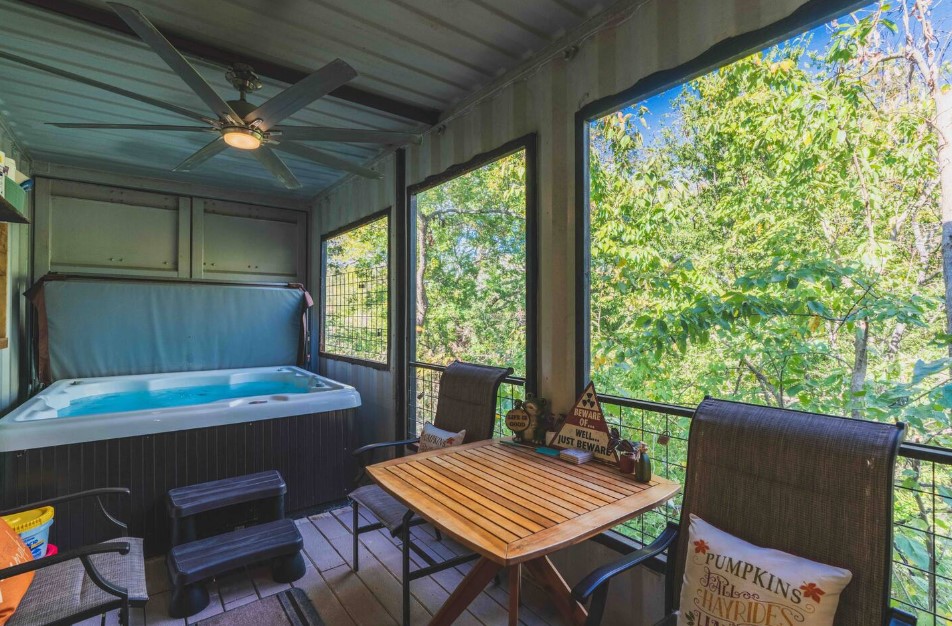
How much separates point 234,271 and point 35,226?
5.21 feet

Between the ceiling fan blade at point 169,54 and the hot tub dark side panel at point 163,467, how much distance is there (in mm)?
1917

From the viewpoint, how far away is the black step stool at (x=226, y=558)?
2.00 metres

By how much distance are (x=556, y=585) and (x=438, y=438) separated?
3.14 feet

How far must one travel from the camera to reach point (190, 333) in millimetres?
4469

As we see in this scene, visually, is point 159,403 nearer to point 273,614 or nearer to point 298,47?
point 273,614

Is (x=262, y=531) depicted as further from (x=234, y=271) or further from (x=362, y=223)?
(x=234, y=271)

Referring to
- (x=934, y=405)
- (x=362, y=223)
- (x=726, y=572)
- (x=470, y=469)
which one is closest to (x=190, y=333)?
(x=362, y=223)

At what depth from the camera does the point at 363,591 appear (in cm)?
222

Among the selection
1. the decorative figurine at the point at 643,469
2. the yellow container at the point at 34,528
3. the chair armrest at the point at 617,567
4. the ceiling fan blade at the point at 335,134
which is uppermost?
the ceiling fan blade at the point at 335,134

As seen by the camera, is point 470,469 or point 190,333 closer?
point 470,469

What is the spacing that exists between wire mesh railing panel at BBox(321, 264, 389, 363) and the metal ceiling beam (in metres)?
1.49

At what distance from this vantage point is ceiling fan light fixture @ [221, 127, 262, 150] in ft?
6.79

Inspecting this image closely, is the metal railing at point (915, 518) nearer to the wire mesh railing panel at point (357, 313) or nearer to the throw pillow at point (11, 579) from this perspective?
the wire mesh railing panel at point (357, 313)

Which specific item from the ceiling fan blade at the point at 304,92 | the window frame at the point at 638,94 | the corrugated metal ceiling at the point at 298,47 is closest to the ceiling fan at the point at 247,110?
the ceiling fan blade at the point at 304,92
